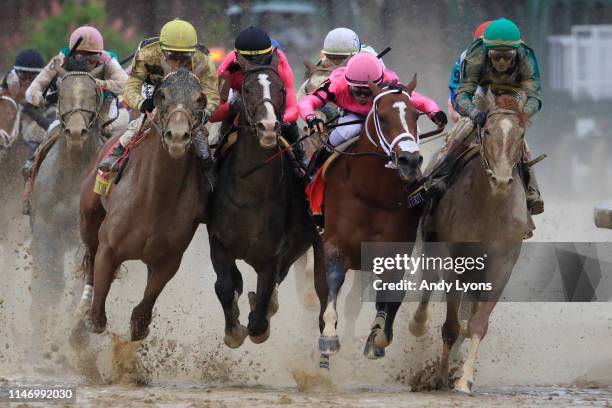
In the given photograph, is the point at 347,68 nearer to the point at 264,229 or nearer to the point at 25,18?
the point at 264,229

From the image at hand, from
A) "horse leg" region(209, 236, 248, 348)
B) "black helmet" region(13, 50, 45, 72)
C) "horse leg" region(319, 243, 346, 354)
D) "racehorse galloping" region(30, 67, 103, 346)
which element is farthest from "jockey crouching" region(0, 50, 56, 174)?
"horse leg" region(319, 243, 346, 354)

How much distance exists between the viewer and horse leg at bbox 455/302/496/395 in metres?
10.5

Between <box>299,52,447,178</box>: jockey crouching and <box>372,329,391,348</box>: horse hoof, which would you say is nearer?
<box>372,329,391,348</box>: horse hoof

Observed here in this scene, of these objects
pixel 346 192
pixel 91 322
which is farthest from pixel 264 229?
pixel 91 322

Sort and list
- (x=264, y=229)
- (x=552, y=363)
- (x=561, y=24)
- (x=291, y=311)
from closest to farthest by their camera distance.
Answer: (x=264, y=229) → (x=552, y=363) → (x=291, y=311) → (x=561, y=24)

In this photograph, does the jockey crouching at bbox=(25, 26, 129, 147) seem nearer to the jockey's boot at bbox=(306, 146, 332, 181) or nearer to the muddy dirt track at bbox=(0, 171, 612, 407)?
the muddy dirt track at bbox=(0, 171, 612, 407)

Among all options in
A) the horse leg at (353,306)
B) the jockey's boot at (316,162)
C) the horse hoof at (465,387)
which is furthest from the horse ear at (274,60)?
the horse leg at (353,306)

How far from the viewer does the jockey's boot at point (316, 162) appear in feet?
37.6

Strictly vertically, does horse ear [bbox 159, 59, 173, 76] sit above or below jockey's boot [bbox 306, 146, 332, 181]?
above

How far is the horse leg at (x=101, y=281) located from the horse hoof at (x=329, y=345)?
162 centimetres

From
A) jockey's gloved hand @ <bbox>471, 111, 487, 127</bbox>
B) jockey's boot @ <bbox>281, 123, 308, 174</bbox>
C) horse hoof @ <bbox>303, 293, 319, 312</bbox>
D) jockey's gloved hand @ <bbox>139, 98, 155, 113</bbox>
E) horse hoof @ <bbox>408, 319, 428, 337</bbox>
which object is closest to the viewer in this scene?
jockey's gloved hand @ <bbox>471, 111, 487, 127</bbox>

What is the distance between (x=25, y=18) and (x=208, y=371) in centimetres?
1773

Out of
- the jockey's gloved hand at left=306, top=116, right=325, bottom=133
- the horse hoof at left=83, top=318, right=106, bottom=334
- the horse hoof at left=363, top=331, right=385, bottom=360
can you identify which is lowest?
the horse hoof at left=363, top=331, right=385, bottom=360

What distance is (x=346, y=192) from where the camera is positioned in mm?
11039
